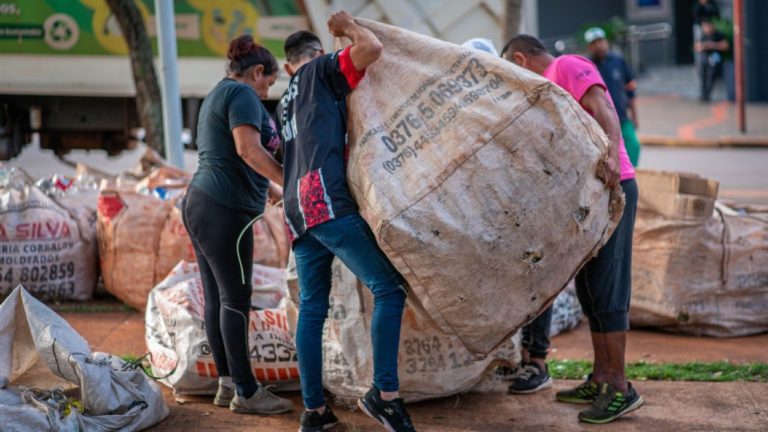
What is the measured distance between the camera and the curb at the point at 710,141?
15.8m

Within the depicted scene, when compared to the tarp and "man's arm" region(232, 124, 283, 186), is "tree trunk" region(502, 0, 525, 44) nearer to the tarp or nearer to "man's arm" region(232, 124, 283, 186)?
"man's arm" region(232, 124, 283, 186)

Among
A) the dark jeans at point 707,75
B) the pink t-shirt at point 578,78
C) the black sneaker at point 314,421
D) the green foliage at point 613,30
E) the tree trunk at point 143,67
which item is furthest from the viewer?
the green foliage at point 613,30

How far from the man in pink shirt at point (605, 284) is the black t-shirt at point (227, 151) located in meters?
1.26

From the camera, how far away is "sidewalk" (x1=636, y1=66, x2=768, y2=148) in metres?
16.1

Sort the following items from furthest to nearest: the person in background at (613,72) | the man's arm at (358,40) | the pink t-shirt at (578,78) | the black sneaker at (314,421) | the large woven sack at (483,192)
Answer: the person in background at (613,72) → the pink t-shirt at (578,78) → the black sneaker at (314,421) → the man's arm at (358,40) → the large woven sack at (483,192)

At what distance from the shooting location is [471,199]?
4.24 m

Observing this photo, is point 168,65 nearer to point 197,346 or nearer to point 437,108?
point 197,346

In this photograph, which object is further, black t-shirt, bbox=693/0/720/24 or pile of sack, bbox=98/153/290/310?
black t-shirt, bbox=693/0/720/24

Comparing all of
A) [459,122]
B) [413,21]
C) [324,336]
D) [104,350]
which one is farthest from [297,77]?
[413,21]

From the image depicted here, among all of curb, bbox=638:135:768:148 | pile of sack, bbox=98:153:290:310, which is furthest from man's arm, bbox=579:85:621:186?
curb, bbox=638:135:768:148

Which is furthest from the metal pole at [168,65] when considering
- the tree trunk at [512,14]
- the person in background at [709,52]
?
the person in background at [709,52]

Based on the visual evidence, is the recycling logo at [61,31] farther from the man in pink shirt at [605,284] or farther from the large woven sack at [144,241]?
the man in pink shirt at [605,284]

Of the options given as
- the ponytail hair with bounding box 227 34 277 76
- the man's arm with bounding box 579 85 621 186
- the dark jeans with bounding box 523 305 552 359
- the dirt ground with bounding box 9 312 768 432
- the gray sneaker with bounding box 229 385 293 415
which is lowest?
the dirt ground with bounding box 9 312 768 432

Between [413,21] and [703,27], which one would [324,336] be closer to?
[413,21]
